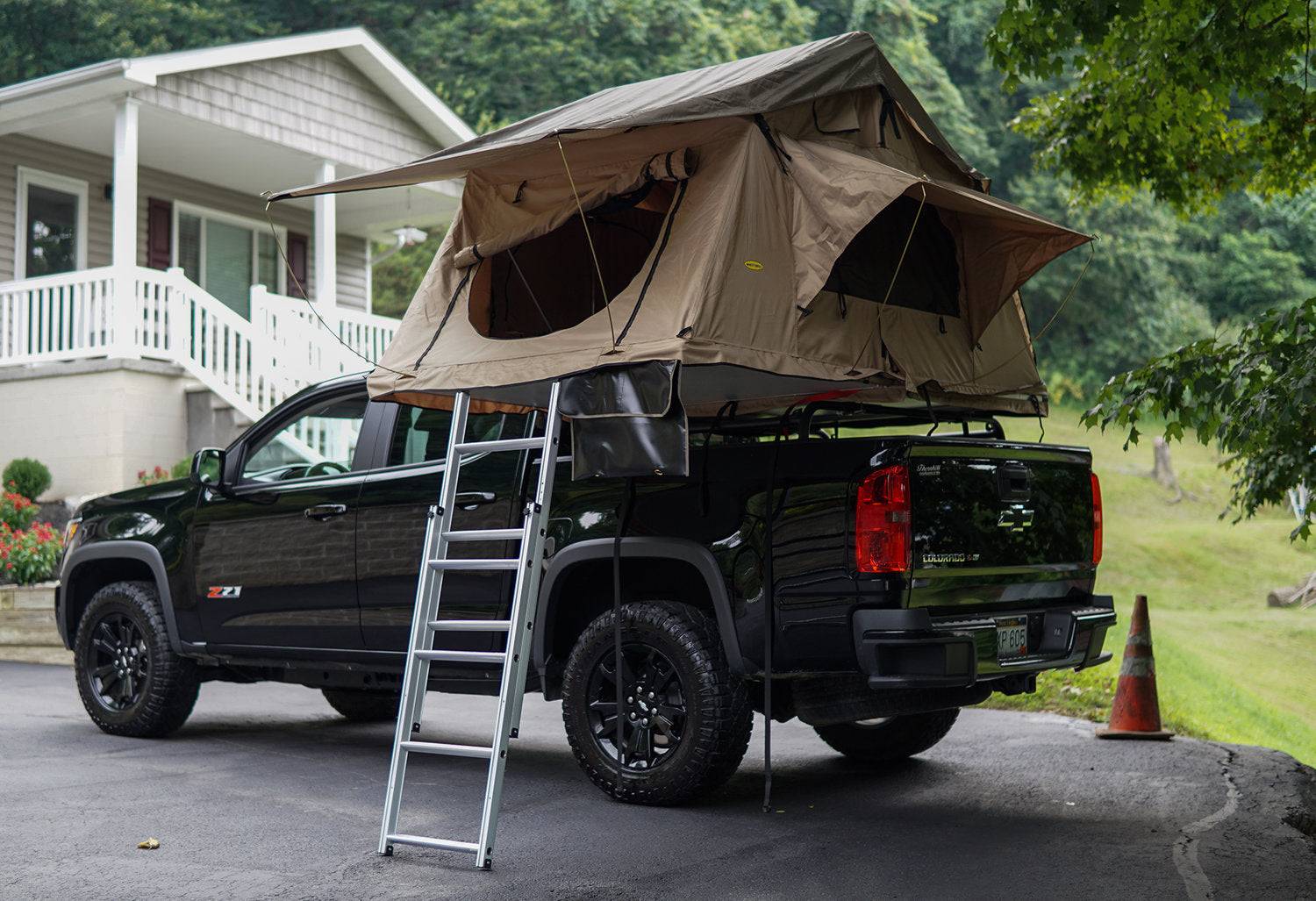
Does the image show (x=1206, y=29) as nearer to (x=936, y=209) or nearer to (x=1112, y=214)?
(x=936, y=209)

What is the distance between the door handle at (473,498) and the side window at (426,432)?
1.27 ft

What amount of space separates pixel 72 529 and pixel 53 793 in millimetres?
2541

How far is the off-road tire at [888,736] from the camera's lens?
23.8 feet

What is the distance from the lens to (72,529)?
855 centimetres

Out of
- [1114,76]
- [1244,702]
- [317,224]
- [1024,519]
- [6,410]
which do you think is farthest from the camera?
[317,224]

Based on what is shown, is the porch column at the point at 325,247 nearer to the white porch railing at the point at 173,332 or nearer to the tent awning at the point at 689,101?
the white porch railing at the point at 173,332

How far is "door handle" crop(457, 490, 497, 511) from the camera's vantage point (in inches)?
265

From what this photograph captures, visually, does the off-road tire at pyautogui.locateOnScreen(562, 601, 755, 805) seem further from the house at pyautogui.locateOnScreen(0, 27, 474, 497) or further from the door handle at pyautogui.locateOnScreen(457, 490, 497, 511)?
the house at pyautogui.locateOnScreen(0, 27, 474, 497)

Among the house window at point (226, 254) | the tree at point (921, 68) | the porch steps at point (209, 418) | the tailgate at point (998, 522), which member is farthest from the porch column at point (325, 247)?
the tree at point (921, 68)

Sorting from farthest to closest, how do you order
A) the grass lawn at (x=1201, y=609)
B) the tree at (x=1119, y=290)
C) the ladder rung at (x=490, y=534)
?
the tree at (x=1119, y=290) → the grass lawn at (x=1201, y=609) → the ladder rung at (x=490, y=534)

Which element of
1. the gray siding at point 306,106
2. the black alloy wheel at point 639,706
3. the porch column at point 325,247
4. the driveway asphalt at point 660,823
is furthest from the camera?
the porch column at point 325,247

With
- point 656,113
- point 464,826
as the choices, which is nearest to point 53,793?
point 464,826

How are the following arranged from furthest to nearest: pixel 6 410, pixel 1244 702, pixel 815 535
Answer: pixel 6 410
pixel 1244 702
pixel 815 535

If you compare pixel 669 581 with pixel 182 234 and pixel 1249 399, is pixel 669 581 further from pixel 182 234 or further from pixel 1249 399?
pixel 182 234
